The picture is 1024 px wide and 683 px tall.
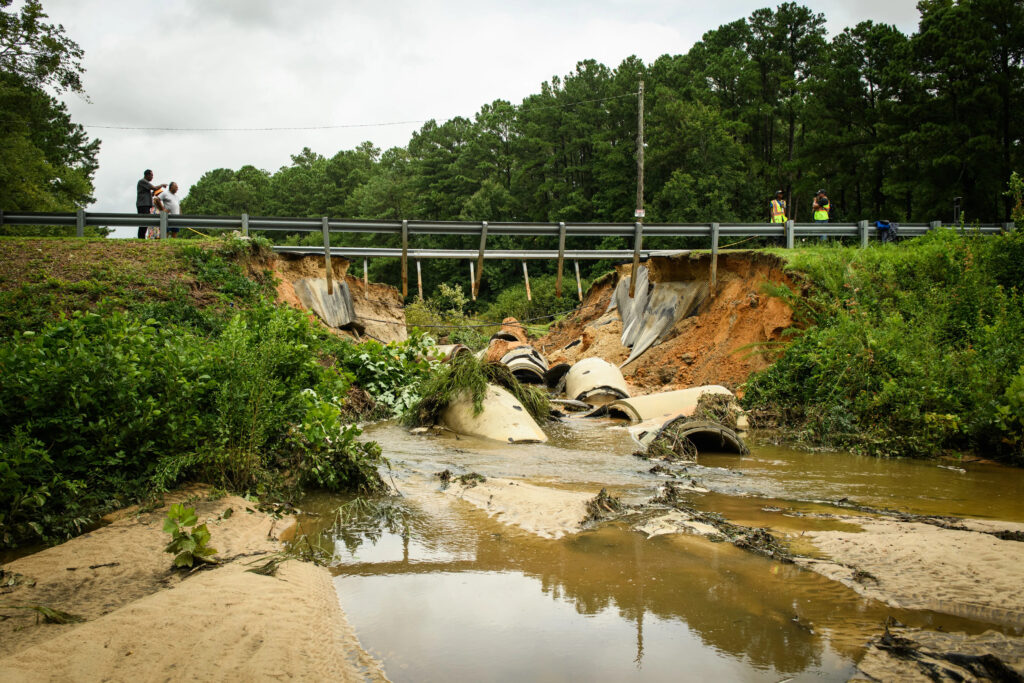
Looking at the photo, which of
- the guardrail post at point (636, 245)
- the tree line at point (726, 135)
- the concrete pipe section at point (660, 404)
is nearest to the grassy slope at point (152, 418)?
the concrete pipe section at point (660, 404)

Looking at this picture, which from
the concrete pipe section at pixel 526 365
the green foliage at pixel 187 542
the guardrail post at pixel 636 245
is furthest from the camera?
the guardrail post at pixel 636 245

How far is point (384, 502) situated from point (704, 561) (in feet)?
8.61

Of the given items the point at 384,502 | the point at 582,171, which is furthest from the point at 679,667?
the point at 582,171

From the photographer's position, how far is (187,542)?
391 centimetres

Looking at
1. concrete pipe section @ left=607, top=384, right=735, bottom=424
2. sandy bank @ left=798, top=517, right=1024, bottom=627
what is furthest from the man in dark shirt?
sandy bank @ left=798, top=517, right=1024, bottom=627

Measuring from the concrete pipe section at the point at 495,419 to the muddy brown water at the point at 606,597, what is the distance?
2852 millimetres

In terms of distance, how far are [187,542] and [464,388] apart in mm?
5997

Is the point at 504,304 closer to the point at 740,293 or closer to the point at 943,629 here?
the point at 740,293

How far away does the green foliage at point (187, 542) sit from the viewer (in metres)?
3.87

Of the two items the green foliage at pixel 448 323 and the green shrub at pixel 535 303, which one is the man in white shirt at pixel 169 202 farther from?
the green shrub at pixel 535 303

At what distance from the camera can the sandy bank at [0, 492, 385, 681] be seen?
272cm

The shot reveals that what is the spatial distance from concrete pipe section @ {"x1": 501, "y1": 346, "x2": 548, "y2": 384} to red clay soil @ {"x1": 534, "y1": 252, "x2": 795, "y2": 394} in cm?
222

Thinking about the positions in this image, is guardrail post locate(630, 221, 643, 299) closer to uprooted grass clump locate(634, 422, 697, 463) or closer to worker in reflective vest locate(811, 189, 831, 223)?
worker in reflective vest locate(811, 189, 831, 223)

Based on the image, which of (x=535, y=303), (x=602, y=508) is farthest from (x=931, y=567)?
(x=535, y=303)
